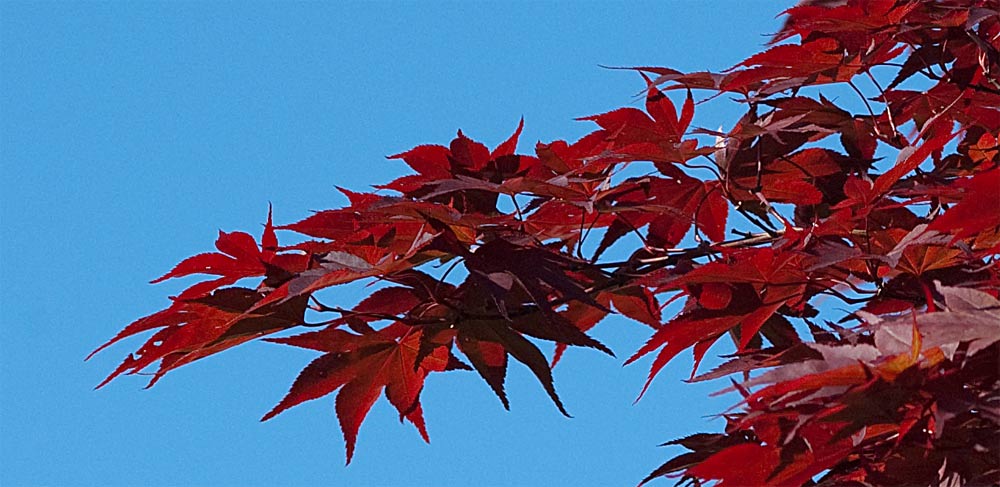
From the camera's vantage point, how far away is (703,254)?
42.8 inches

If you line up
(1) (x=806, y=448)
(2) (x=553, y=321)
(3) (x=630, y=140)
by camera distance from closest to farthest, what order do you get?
(1) (x=806, y=448) → (2) (x=553, y=321) → (3) (x=630, y=140)

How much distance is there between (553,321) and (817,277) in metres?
0.24

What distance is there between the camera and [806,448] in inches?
35.9

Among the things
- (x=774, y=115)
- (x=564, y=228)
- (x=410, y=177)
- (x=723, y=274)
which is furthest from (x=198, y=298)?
(x=774, y=115)

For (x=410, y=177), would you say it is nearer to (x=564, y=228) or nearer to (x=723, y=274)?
(x=564, y=228)

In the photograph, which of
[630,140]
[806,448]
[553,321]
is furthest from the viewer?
[630,140]

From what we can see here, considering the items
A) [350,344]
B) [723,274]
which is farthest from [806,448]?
[350,344]

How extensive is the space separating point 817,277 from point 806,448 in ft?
0.64

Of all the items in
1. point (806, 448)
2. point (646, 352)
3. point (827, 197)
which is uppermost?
point (827, 197)

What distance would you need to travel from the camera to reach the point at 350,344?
3.55 ft

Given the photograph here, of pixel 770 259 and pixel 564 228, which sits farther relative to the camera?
pixel 564 228

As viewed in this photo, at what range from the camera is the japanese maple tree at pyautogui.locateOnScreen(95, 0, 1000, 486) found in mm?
920

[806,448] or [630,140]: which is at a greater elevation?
[630,140]

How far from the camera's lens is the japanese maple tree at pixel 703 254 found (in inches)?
36.2
